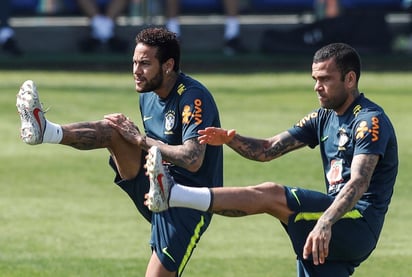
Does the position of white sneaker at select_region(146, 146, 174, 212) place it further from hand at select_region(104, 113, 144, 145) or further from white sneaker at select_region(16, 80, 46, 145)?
white sneaker at select_region(16, 80, 46, 145)

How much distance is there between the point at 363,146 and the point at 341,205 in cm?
50

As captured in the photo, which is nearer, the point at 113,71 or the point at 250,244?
the point at 250,244

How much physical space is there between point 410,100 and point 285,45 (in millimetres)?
4284

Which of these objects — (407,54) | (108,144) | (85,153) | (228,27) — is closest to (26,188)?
(85,153)

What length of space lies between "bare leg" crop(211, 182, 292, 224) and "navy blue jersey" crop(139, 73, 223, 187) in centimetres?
96

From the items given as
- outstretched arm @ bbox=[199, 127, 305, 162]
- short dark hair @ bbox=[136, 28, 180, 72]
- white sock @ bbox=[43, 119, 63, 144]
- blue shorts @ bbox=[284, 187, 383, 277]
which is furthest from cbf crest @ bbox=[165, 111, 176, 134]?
blue shorts @ bbox=[284, 187, 383, 277]

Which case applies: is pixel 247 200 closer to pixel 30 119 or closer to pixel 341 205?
pixel 341 205

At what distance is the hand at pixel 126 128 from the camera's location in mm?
8586

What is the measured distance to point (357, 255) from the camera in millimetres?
8086

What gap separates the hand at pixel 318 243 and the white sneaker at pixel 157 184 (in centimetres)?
95

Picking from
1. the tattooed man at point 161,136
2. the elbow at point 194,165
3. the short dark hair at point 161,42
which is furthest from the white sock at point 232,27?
the elbow at point 194,165

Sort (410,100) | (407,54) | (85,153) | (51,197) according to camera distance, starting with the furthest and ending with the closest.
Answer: (407,54) → (410,100) → (85,153) → (51,197)

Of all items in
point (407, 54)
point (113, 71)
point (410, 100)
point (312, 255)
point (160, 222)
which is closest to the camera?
point (312, 255)

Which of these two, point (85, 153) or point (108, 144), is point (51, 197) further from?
point (108, 144)
